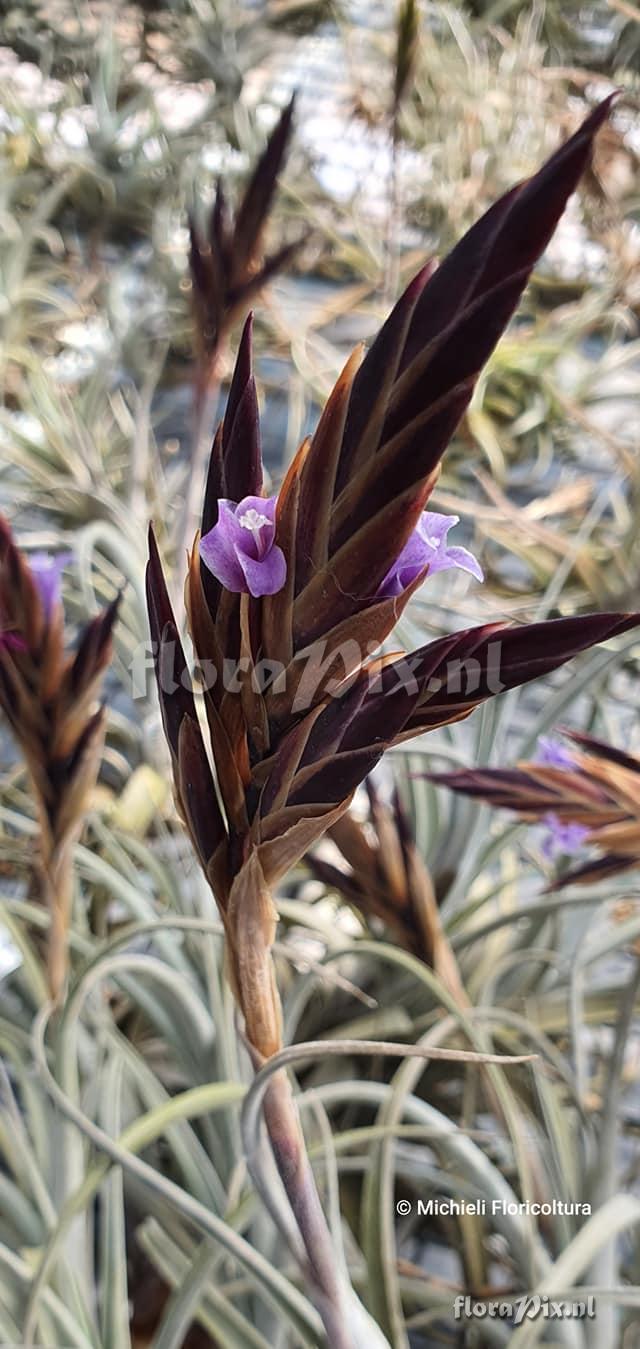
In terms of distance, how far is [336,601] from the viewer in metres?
0.14

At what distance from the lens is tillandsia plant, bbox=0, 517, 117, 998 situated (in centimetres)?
30

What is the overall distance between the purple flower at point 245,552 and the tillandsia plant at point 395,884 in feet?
0.85

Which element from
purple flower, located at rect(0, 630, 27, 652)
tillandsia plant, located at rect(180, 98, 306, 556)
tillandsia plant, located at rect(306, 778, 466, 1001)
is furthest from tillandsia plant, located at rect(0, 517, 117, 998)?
tillandsia plant, located at rect(180, 98, 306, 556)

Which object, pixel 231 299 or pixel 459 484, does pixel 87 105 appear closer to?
pixel 459 484

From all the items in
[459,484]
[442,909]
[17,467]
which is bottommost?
[442,909]

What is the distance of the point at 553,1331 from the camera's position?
330 millimetres

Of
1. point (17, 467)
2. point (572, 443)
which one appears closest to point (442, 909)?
point (17, 467)

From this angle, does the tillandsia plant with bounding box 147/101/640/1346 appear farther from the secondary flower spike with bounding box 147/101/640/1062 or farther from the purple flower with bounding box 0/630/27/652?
the purple flower with bounding box 0/630/27/652

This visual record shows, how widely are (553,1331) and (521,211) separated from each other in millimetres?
388

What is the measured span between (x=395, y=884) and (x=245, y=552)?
0.95 ft

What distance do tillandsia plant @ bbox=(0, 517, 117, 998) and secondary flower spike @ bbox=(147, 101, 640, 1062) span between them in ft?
0.49

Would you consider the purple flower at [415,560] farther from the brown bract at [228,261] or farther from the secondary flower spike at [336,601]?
the brown bract at [228,261]

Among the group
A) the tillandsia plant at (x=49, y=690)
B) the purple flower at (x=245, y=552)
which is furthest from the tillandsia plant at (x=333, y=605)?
the tillandsia plant at (x=49, y=690)

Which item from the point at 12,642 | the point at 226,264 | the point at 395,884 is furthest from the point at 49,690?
the point at 226,264
